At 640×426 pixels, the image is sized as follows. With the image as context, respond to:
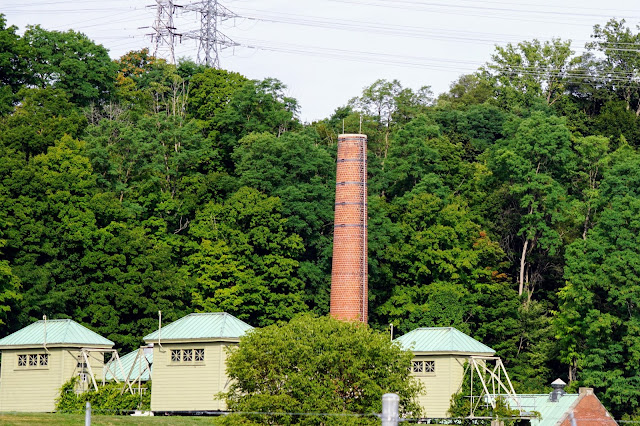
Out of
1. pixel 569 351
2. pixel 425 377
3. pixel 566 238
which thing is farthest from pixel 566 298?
pixel 425 377

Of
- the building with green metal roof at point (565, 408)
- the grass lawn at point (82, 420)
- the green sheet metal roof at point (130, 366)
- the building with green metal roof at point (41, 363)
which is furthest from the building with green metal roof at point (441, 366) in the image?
the building with green metal roof at point (41, 363)

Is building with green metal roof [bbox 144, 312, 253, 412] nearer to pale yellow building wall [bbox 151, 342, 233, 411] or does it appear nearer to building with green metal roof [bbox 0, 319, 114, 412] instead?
pale yellow building wall [bbox 151, 342, 233, 411]

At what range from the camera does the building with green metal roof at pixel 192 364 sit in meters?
59.3

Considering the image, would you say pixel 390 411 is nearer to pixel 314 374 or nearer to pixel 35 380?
pixel 314 374

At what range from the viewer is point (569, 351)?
74000mm

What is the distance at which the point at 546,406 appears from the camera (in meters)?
A: 65.4

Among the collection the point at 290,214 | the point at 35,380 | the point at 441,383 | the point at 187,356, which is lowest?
the point at 441,383

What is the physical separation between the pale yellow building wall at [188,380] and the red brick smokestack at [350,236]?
8752 millimetres

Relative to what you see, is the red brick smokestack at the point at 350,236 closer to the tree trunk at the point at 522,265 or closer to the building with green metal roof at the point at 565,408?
the building with green metal roof at the point at 565,408

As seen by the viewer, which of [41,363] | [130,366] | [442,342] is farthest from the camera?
[130,366]

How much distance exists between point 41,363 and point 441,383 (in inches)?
812

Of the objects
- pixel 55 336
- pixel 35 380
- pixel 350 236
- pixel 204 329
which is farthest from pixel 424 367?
pixel 35 380

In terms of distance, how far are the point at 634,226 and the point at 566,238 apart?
11126 mm

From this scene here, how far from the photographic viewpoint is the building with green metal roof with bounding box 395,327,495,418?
2494 inches
